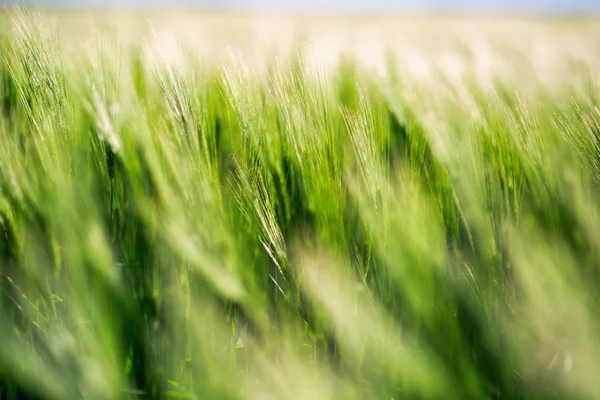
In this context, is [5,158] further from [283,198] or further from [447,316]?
[447,316]

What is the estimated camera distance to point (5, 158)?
0.54 m

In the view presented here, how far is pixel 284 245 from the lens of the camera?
504mm

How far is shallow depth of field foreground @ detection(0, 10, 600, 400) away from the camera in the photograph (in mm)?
446

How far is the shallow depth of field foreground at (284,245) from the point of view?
0.45 metres

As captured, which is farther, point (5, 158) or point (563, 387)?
point (5, 158)

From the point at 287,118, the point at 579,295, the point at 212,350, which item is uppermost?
the point at 287,118

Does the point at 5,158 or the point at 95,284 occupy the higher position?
the point at 5,158

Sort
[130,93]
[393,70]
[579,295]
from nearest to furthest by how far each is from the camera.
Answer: [579,295] < [130,93] < [393,70]

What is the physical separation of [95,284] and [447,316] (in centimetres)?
37

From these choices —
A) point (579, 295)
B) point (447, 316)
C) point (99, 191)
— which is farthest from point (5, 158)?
point (579, 295)

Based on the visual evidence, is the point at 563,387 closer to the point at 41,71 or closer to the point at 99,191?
the point at 99,191

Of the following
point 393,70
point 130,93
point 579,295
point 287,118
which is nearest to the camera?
point 579,295

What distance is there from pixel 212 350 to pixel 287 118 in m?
0.26

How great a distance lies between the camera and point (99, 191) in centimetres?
58
